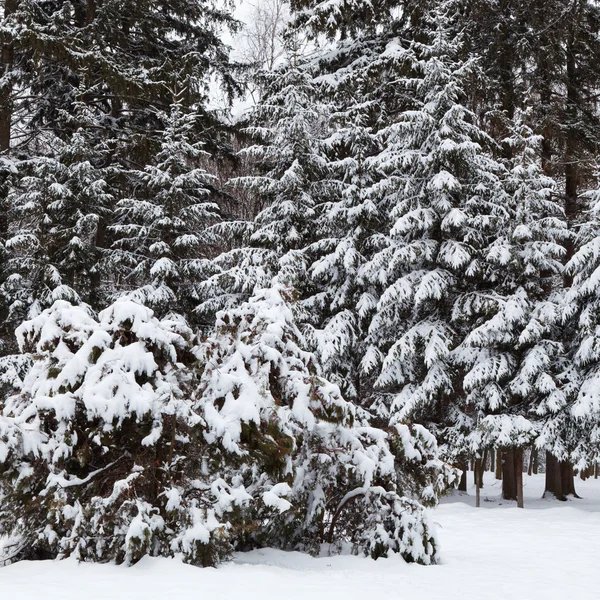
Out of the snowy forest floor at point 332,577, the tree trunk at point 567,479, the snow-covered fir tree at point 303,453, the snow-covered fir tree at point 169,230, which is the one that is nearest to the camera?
the snowy forest floor at point 332,577

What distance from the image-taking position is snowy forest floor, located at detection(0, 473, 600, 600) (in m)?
5.10

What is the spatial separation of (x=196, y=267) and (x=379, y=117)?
6714mm

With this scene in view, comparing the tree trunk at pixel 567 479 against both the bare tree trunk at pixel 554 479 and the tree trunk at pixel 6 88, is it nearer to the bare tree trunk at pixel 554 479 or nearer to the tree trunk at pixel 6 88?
the bare tree trunk at pixel 554 479

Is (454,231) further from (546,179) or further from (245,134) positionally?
(245,134)

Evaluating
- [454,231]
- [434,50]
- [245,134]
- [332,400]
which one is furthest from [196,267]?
[332,400]

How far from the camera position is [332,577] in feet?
20.1

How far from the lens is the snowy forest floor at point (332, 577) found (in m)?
5.10

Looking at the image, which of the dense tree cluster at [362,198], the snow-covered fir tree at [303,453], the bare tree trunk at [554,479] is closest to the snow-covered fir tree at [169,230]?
the dense tree cluster at [362,198]

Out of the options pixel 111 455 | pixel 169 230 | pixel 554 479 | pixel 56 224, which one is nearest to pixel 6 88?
pixel 56 224

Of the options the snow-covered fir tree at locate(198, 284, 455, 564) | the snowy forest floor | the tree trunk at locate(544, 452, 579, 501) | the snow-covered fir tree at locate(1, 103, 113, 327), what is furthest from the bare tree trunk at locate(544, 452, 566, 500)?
the snow-covered fir tree at locate(1, 103, 113, 327)

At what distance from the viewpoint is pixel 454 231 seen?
1577cm

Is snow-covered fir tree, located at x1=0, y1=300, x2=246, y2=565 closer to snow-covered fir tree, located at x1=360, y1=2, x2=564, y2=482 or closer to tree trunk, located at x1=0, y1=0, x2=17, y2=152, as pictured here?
snow-covered fir tree, located at x1=360, y1=2, x2=564, y2=482

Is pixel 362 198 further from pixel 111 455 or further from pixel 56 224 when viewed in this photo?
pixel 111 455

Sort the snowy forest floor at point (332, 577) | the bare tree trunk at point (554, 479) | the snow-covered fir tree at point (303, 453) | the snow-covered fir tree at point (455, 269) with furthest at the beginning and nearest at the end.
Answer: the bare tree trunk at point (554, 479), the snow-covered fir tree at point (455, 269), the snow-covered fir tree at point (303, 453), the snowy forest floor at point (332, 577)
